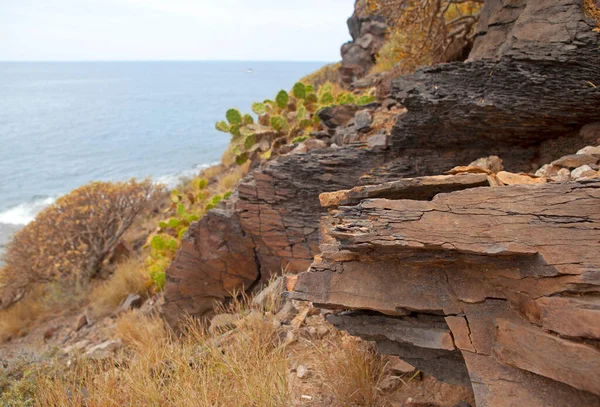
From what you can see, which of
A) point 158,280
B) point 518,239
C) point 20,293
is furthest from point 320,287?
point 20,293

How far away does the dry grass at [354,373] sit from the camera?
10.3 feet

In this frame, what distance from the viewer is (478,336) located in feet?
8.27

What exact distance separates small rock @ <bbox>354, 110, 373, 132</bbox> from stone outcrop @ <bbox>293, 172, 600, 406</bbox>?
398cm

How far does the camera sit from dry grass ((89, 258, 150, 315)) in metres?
9.02

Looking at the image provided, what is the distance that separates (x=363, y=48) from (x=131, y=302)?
12.9m

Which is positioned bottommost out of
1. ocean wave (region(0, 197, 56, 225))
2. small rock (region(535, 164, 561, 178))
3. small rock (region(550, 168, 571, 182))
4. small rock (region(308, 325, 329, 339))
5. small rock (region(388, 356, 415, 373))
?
ocean wave (region(0, 197, 56, 225))

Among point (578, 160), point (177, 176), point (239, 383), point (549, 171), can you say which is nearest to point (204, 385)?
point (239, 383)

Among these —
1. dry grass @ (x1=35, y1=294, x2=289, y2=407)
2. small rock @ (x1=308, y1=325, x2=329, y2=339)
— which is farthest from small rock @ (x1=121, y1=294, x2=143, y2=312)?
small rock @ (x1=308, y1=325, x2=329, y2=339)

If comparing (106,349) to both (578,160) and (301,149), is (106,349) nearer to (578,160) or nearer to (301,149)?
(301,149)

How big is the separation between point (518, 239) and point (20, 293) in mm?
11558

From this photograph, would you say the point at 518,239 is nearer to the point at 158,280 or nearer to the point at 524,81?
the point at 524,81

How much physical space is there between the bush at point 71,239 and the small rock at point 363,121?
23.9 ft

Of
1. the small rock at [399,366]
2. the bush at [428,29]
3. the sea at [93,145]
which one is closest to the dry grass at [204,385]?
the small rock at [399,366]

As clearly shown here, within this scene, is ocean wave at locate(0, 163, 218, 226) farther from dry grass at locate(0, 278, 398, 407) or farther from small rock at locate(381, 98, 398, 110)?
dry grass at locate(0, 278, 398, 407)
